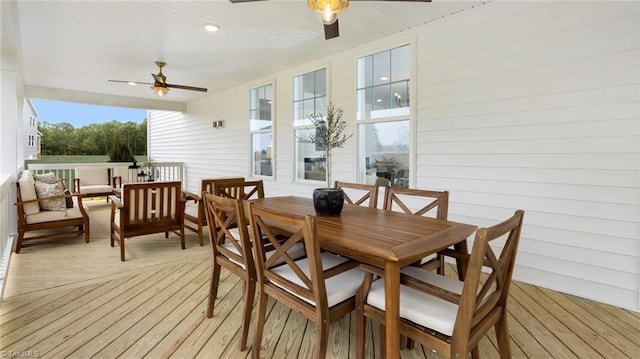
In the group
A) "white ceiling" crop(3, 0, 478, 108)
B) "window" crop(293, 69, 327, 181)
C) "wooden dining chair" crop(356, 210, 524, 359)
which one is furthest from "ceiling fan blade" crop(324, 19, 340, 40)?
"window" crop(293, 69, 327, 181)

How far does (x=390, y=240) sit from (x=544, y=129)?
2.32m

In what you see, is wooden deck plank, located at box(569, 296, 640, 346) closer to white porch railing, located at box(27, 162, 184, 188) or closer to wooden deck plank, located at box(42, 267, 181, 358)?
wooden deck plank, located at box(42, 267, 181, 358)

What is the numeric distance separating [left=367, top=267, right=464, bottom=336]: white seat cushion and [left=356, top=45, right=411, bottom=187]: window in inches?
97.2

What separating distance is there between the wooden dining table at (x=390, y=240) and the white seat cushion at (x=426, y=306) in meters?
0.09

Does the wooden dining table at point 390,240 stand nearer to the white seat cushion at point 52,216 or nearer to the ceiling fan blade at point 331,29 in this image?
the ceiling fan blade at point 331,29

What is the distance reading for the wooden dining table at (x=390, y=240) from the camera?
1448 millimetres

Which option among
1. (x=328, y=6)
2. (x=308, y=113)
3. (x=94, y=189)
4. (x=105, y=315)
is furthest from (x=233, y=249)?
(x=94, y=189)

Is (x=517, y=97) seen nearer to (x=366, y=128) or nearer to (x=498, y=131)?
(x=498, y=131)

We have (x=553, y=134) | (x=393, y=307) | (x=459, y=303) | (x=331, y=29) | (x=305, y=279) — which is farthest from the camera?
(x=553, y=134)

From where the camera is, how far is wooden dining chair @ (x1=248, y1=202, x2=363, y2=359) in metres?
1.53

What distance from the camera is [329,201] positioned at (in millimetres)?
2326

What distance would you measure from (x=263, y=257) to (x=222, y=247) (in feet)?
2.09

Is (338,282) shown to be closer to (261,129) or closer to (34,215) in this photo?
(34,215)

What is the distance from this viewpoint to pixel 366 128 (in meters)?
4.55
